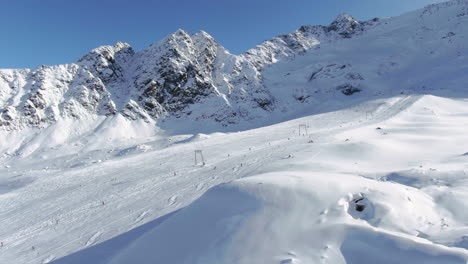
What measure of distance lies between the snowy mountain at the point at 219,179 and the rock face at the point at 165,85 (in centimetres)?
43

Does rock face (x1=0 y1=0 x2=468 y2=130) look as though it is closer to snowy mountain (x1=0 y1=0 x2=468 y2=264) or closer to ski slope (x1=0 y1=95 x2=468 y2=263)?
snowy mountain (x1=0 y1=0 x2=468 y2=264)

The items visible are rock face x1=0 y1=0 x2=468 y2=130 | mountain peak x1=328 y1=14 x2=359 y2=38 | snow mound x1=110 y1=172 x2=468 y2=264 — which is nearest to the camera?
snow mound x1=110 y1=172 x2=468 y2=264

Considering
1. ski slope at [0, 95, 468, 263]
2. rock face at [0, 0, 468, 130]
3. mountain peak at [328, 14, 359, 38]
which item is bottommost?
ski slope at [0, 95, 468, 263]

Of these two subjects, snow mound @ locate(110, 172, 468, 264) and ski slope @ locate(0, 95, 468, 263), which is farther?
ski slope @ locate(0, 95, 468, 263)

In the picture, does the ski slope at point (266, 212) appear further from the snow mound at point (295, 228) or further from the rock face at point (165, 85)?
the rock face at point (165, 85)

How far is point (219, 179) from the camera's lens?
12453 millimetres

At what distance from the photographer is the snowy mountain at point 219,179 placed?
4852 millimetres

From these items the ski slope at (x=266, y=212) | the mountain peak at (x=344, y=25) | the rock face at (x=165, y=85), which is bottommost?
the ski slope at (x=266, y=212)

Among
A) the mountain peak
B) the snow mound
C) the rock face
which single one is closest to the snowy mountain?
the snow mound

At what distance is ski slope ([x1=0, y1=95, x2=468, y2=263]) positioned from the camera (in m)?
4.58

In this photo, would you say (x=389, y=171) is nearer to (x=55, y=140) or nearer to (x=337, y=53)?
(x=55, y=140)

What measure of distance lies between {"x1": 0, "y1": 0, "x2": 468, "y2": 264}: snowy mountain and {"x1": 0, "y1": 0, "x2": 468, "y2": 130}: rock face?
43 cm

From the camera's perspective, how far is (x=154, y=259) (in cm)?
501

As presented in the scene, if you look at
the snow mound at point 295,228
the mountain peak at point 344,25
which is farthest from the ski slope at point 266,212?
the mountain peak at point 344,25
